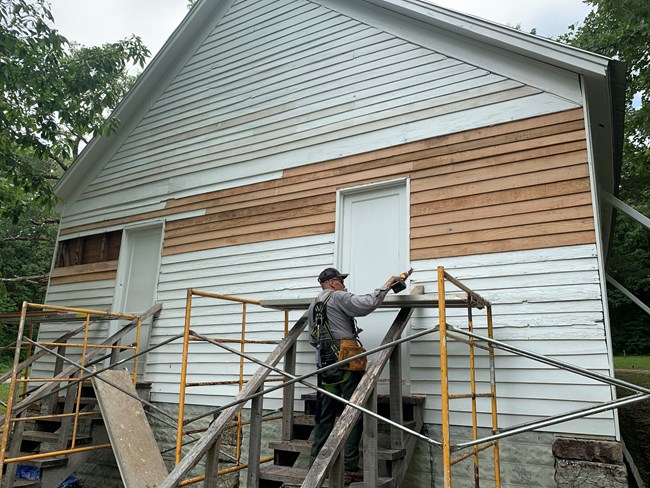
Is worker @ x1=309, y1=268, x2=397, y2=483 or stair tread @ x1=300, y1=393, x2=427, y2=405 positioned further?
stair tread @ x1=300, y1=393, x2=427, y2=405

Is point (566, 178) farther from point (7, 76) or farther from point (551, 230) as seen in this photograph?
Result: point (7, 76)

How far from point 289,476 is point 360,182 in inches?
140

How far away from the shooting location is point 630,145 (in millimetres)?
16000

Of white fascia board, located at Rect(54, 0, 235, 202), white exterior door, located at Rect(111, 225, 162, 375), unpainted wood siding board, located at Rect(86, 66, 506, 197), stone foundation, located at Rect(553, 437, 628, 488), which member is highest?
white fascia board, located at Rect(54, 0, 235, 202)

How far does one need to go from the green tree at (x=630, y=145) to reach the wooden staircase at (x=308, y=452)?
6877mm

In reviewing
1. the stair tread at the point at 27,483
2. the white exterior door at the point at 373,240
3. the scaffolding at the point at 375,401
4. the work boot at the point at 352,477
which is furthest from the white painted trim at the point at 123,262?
the work boot at the point at 352,477

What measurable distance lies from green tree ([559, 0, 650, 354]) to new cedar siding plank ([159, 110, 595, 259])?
172 inches

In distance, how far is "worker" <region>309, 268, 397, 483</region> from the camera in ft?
13.7

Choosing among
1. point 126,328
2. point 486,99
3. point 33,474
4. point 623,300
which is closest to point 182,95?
point 126,328

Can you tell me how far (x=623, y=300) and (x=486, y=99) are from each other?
26.6 m

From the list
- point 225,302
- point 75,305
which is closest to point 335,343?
point 225,302

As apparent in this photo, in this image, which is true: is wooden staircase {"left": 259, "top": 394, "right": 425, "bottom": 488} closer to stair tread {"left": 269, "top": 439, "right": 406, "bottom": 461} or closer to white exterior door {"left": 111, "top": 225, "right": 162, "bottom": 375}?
stair tread {"left": 269, "top": 439, "right": 406, "bottom": 461}

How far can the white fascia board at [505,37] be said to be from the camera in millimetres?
4980

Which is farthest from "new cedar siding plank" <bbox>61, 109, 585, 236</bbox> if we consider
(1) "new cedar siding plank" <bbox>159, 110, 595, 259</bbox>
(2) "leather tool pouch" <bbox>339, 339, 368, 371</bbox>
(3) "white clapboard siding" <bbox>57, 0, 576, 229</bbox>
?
(2) "leather tool pouch" <bbox>339, 339, 368, 371</bbox>
